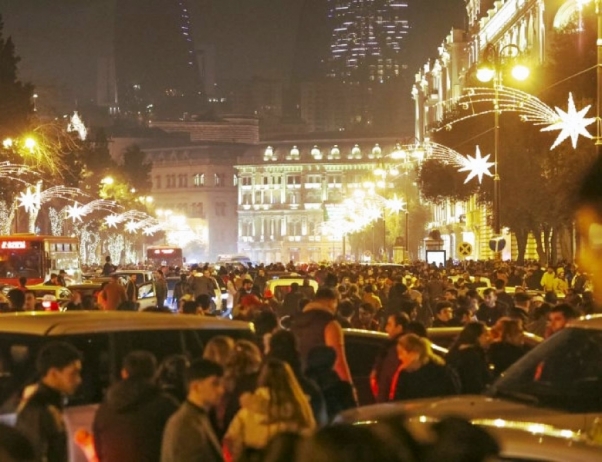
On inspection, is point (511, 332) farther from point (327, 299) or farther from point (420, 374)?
point (420, 374)

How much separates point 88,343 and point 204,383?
1.93 meters

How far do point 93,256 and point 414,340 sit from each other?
10996cm

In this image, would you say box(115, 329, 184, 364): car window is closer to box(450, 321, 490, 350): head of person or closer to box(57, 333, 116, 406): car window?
box(57, 333, 116, 406): car window

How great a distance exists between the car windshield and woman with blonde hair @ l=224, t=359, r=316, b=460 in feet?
3.86

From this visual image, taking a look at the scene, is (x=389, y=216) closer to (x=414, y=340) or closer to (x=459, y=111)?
(x=459, y=111)

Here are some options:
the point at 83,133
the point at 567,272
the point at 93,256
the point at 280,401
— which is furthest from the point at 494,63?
the point at 83,133

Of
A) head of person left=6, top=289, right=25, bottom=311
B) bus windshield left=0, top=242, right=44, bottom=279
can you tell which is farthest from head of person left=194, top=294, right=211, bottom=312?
bus windshield left=0, top=242, right=44, bottom=279

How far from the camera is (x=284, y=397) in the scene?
6895 mm

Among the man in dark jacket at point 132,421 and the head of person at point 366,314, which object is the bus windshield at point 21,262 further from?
the man in dark jacket at point 132,421

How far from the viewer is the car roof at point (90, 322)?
847 centimetres

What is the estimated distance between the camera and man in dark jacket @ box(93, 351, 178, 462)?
7109mm

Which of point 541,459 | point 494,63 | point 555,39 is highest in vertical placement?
point 555,39

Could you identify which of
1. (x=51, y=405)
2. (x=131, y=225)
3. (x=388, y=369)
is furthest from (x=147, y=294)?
(x=131, y=225)

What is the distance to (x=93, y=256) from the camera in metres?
118
